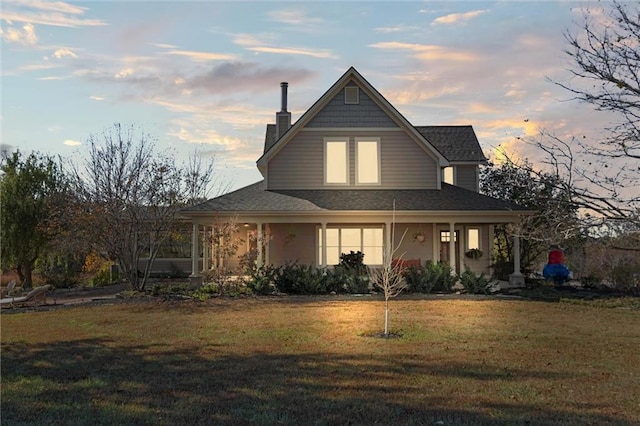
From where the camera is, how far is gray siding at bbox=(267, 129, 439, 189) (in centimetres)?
2281

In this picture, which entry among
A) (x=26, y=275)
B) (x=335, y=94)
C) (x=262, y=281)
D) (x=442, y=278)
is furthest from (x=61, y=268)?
(x=442, y=278)

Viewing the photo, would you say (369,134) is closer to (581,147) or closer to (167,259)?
(581,147)

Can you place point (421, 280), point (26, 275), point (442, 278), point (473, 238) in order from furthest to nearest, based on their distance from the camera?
point (26, 275) → point (473, 238) → point (442, 278) → point (421, 280)

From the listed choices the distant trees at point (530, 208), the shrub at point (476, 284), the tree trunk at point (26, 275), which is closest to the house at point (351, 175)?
the distant trees at point (530, 208)

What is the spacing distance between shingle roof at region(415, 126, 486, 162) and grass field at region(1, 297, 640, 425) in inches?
506

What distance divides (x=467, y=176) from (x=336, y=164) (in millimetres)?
6893

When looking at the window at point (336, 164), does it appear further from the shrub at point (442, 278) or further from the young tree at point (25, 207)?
the young tree at point (25, 207)

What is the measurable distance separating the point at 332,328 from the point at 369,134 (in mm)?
12580

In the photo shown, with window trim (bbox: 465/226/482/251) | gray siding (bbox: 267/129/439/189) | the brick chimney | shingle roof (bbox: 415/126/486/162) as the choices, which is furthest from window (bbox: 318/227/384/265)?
shingle roof (bbox: 415/126/486/162)

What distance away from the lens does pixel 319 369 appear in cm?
792

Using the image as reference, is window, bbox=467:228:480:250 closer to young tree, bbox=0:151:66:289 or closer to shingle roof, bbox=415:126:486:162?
shingle roof, bbox=415:126:486:162

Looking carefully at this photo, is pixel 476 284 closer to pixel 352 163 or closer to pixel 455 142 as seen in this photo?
pixel 352 163

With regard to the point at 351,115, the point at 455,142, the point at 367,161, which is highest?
the point at 351,115

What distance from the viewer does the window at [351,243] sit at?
23016 mm
